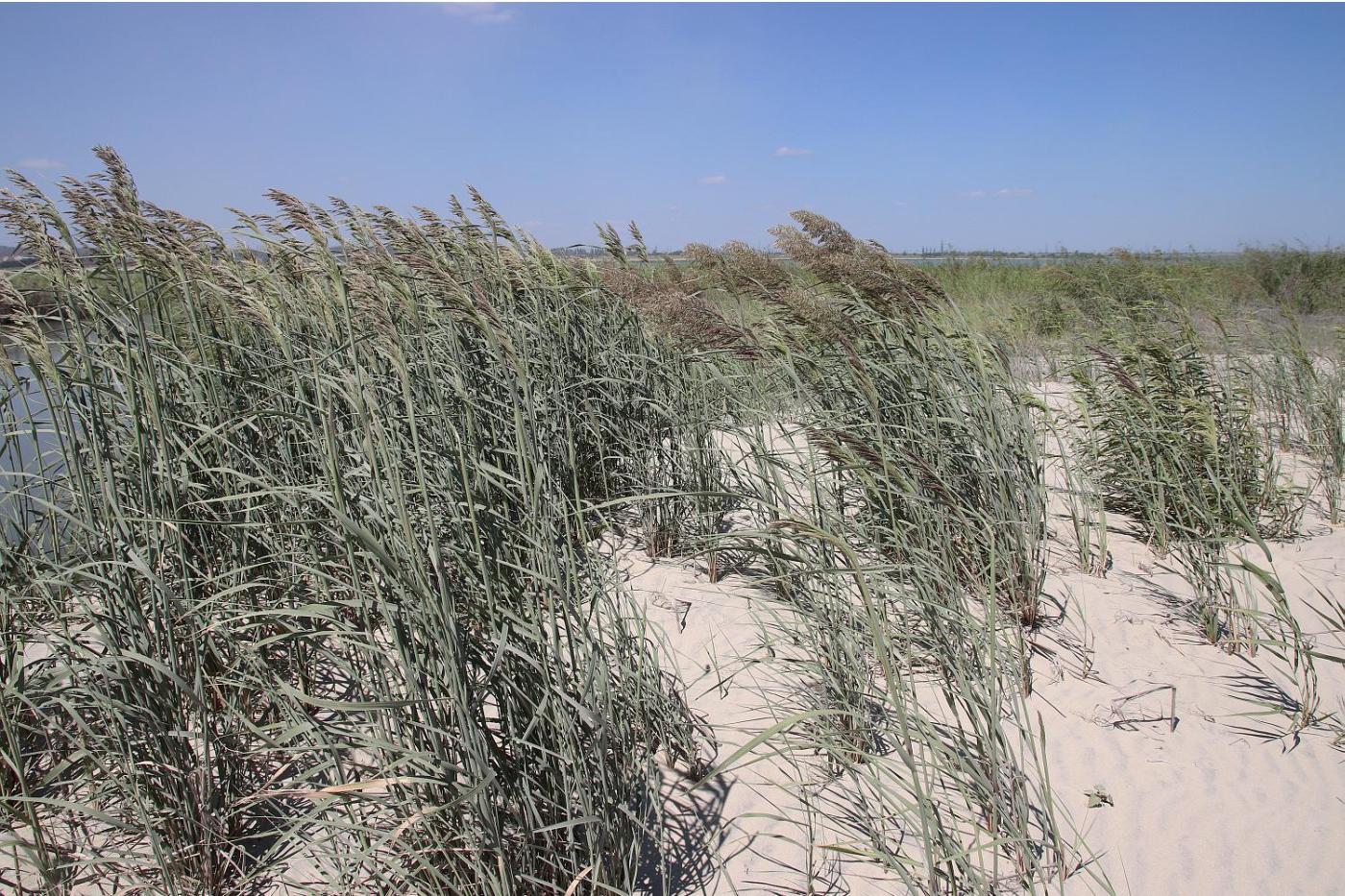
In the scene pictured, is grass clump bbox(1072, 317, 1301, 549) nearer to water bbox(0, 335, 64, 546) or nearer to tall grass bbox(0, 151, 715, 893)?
tall grass bbox(0, 151, 715, 893)

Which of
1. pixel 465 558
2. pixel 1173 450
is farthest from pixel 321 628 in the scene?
pixel 1173 450

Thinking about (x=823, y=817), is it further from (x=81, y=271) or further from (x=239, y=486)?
(x=81, y=271)

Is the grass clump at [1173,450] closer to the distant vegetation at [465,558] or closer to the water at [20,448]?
the distant vegetation at [465,558]

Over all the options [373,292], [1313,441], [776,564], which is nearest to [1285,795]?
[776,564]

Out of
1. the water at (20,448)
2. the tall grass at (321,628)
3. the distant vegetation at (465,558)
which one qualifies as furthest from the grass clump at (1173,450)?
the water at (20,448)

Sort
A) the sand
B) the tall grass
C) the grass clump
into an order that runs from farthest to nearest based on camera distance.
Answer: the grass clump, the sand, the tall grass

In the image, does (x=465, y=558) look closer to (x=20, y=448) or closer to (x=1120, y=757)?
(x=20, y=448)

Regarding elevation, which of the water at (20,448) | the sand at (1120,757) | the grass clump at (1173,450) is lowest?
the sand at (1120,757)

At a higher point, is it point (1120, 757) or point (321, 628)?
point (321, 628)

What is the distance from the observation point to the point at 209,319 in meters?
3.18

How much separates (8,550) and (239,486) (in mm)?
685

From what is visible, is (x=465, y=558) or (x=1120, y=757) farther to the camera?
(x=1120, y=757)

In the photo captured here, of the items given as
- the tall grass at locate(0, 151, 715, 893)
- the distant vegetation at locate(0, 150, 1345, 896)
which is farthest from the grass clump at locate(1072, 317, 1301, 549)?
the tall grass at locate(0, 151, 715, 893)

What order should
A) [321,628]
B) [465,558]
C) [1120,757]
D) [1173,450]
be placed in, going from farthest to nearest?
1. [1173,450]
2. [1120,757]
3. [321,628]
4. [465,558]
